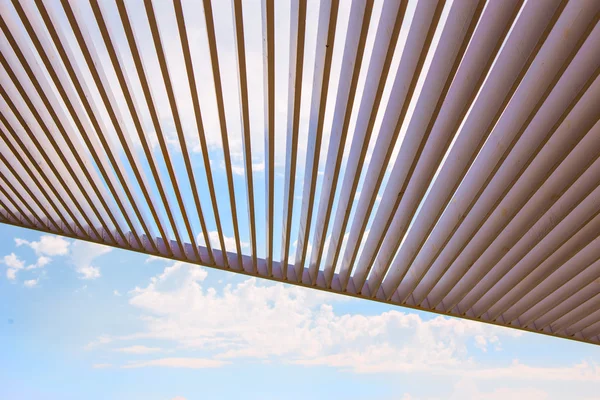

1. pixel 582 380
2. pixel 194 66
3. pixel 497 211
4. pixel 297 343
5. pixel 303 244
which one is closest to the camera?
pixel 194 66

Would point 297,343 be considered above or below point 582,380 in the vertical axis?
above

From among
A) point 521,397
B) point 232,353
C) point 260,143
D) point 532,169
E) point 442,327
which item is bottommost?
point 532,169

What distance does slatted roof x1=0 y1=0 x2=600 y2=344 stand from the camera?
3.61 meters

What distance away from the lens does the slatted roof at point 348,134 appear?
11.9ft

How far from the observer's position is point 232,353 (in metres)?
55.0

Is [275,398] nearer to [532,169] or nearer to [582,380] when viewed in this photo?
[582,380]

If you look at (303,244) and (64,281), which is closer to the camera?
(303,244)

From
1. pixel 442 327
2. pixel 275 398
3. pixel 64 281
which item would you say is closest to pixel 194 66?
pixel 275 398

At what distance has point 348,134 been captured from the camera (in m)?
5.62

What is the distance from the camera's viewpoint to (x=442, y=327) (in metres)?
66.7

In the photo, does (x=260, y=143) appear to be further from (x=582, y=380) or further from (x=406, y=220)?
(x=582, y=380)

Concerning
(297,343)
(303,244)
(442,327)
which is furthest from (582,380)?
(303,244)

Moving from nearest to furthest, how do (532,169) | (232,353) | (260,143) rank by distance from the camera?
(532,169) < (260,143) < (232,353)

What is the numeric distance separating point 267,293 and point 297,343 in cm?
933
